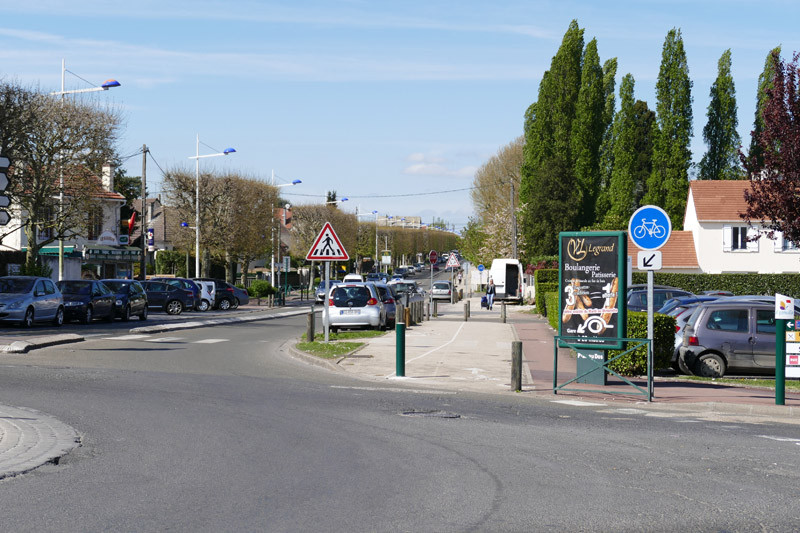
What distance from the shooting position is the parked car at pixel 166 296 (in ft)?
142

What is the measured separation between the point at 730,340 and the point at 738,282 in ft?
110

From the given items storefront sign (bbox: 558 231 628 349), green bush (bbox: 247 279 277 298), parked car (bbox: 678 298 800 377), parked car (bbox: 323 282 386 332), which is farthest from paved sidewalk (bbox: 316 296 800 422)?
green bush (bbox: 247 279 277 298)

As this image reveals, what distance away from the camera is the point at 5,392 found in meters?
13.2

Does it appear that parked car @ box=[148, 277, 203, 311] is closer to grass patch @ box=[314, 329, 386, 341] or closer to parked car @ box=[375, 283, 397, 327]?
parked car @ box=[375, 283, 397, 327]

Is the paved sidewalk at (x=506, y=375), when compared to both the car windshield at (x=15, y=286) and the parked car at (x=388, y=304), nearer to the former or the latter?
the parked car at (x=388, y=304)

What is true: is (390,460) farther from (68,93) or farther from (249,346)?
(68,93)

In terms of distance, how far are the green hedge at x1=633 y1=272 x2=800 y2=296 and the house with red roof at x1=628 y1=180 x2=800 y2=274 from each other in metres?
6.05

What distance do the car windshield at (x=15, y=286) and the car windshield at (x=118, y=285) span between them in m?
6.87

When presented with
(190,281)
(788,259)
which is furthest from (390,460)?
(788,259)

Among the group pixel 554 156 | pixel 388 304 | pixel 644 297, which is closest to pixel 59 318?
pixel 388 304

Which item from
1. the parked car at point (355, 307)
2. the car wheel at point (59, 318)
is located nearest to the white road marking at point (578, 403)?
the parked car at point (355, 307)

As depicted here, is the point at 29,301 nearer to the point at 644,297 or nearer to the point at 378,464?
the point at 644,297

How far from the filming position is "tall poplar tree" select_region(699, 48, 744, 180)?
7194 cm

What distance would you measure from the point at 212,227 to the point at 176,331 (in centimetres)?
3582
